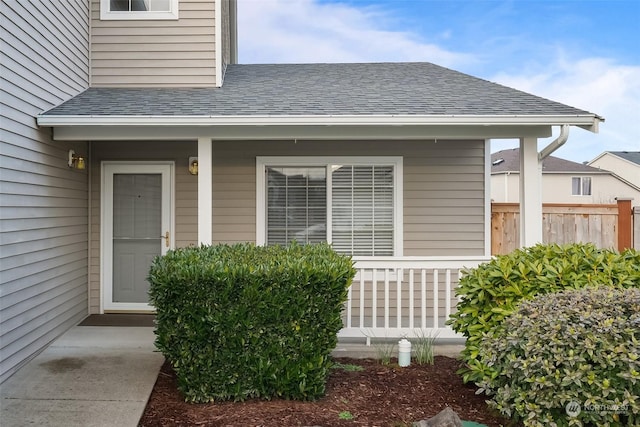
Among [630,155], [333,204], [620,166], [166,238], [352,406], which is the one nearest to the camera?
[352,406]

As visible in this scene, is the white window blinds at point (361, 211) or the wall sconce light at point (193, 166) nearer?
the wall sconce light at point (193, 166)

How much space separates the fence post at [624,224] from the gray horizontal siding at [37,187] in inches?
287

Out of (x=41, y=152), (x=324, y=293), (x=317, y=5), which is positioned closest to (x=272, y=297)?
(x=324, y=293)

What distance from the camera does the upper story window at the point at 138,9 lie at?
19.1ft

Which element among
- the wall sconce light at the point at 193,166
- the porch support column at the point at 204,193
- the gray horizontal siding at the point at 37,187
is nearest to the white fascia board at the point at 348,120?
the porch support column at the point at 204,193

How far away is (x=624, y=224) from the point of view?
20.7 feet

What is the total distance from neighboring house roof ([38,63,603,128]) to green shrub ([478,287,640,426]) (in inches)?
91.2

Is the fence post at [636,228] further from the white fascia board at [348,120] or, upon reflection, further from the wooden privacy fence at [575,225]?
the white fascia board at [348,120]

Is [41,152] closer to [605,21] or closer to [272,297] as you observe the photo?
[272,297]

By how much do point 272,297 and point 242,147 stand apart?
3400mm

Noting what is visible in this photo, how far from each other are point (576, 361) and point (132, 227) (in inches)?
209

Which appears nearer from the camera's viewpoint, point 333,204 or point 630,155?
point 333,204

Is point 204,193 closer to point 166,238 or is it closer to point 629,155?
point 166,238

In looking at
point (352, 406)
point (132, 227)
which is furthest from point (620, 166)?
point (352, 406)
